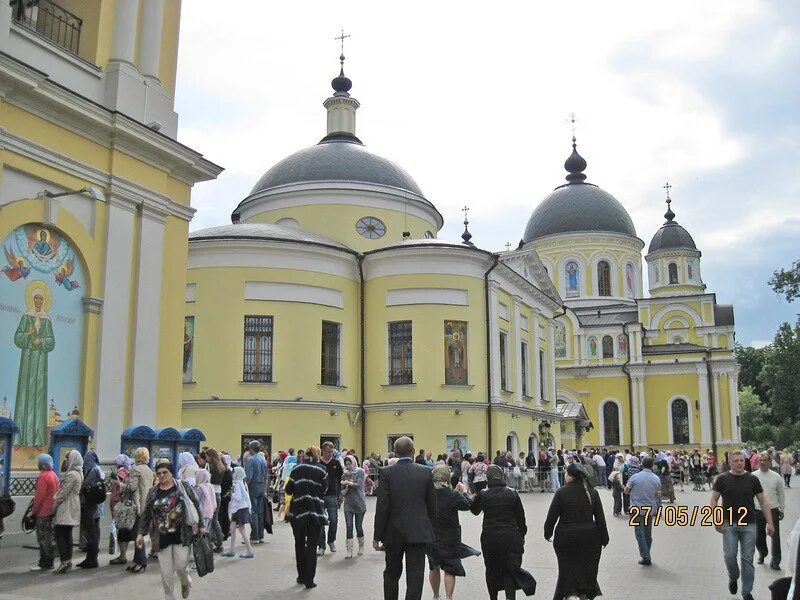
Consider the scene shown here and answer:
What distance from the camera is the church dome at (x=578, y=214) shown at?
65.2 meters

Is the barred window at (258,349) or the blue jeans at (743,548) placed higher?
the barred window at (258,349)

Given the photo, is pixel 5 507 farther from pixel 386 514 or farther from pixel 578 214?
pixel 578 214

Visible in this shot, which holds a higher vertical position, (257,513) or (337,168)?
(337,168)

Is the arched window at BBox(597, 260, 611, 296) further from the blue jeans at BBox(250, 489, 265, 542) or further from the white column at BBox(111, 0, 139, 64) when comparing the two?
the white column at BBox(111, 0, 139, 64)

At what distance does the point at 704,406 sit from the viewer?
190 ft

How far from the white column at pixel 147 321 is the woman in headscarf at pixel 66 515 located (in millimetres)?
3769

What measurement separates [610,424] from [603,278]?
11.7m

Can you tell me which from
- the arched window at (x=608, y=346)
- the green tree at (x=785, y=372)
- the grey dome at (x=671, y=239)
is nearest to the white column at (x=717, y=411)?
the green tree at (x=785, y=372)

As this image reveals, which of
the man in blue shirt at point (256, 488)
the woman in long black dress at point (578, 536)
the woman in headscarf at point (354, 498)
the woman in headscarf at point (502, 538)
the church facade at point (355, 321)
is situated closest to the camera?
the woman in long black dress at point (578, 536)

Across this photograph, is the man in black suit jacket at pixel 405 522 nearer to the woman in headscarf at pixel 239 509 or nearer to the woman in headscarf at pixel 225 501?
the woman in headscarf at pixel 239 509

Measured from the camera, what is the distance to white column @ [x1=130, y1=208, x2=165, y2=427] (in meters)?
15.4

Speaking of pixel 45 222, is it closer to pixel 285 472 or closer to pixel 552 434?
pixel 285 472

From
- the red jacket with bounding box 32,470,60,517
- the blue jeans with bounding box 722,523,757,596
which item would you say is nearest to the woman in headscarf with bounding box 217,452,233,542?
the red jacket with bounding box 32,470,60,517
